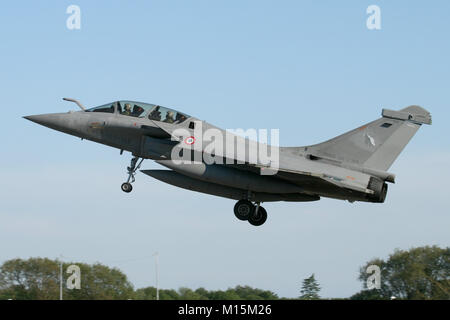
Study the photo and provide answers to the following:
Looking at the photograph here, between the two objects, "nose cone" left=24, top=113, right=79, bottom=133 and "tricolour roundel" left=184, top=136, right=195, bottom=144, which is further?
"nose cone" left=24, top=113, right=79, bottom=133

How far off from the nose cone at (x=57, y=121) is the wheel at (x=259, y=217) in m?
5.88

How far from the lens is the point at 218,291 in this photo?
99.1 ft

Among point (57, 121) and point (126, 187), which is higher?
point (57, 121)

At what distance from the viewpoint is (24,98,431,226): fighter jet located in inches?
790

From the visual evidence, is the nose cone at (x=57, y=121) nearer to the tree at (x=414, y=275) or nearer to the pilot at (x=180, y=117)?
the pilot at (x=180, y=117)

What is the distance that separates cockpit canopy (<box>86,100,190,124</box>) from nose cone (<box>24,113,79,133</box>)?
3.27ft

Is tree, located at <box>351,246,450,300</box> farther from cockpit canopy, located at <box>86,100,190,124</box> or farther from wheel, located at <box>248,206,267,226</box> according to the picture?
cockpit canopy, located at <box>86,100,190,124</box>

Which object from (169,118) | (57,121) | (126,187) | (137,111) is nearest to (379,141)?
(169,118)

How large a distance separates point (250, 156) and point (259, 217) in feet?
6.36

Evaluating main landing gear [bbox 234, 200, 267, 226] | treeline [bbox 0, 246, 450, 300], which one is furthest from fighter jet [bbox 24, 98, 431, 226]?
treeline [bbox 0, 246, 450, 300]

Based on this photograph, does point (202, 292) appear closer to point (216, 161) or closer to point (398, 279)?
point (398, 279)

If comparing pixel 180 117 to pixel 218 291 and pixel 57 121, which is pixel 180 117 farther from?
pixel 218 291

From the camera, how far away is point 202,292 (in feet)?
109
